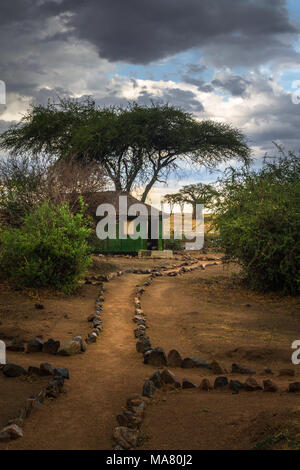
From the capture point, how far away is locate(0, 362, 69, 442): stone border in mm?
3891

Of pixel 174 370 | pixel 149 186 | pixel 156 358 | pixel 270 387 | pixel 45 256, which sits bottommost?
pixel 174 370

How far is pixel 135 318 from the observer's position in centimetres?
912

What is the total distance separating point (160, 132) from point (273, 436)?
29.4 m

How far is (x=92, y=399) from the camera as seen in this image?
488 cm

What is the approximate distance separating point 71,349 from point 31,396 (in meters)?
2.10

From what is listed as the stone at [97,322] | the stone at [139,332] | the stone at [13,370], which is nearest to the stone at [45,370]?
the stone at [13,370]

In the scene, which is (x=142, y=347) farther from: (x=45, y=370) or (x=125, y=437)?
(x=125, y=437)

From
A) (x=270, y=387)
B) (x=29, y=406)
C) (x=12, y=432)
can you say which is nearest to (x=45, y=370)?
(x=29, y=406)

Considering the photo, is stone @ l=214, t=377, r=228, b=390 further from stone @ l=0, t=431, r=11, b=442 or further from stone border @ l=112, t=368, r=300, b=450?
stone @ l=0, t=431, r=11, b=442

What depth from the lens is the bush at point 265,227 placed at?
39.5ft

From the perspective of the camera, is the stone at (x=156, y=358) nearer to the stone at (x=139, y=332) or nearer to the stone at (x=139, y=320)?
the stone at (x=139, y=332)

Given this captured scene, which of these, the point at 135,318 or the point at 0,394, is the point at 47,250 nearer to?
the point at 135,318

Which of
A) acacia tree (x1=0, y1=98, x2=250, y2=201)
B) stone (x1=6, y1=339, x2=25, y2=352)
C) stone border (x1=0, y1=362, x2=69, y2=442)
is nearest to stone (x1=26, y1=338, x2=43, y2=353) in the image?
stone (x1=6, y1=339, x2=25, y2=352)

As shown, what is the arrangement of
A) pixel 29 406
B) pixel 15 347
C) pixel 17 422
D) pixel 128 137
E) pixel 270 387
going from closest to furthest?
pixel 17 422 < pixel 29 406 < pixel 270 387 < pixel 15 347 < pixel 128 137
